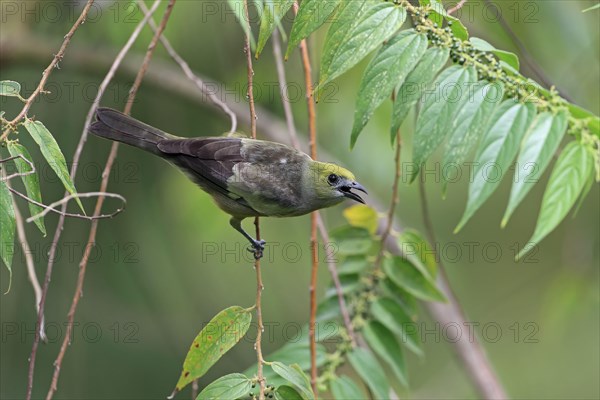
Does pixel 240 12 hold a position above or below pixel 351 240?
above

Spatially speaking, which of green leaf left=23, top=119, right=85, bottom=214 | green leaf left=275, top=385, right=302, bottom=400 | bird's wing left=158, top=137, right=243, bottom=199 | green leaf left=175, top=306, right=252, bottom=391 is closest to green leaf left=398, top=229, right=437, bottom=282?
bird's wing left=158, top=137, right=243, bottom=199

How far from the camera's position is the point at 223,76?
6.11 m

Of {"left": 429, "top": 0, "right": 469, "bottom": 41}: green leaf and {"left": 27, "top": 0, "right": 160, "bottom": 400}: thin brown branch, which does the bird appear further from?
{"left": 429, "top": 0, "right": 469, "bottom": 41}: green leaf

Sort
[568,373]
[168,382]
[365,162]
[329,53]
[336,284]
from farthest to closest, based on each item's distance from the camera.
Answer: [568,373] → [168,382] → [365,162] → [336,284] → [329,53]

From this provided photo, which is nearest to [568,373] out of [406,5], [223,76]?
[223,76]

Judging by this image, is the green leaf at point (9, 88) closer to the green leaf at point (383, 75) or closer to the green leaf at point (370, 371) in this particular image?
the green leaf at point (383, 75)

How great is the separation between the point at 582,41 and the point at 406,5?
9.93 ft

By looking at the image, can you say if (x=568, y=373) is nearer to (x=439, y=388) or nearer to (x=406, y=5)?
(x=439, y=388)

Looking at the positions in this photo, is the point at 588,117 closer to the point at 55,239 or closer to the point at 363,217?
the point at 363,217

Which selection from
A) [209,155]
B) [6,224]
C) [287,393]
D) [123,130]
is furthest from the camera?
[209,155]

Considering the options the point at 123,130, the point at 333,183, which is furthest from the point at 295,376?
the point at 123,130

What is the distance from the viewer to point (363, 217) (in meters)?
3.64

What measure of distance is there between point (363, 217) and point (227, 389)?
4.82 feet

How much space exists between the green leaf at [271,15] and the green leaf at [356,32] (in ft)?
0.53
